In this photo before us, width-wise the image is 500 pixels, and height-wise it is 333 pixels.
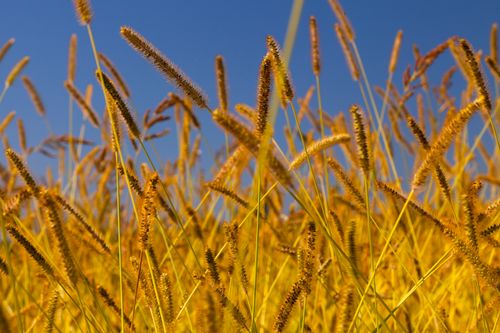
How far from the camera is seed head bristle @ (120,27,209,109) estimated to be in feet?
2.91

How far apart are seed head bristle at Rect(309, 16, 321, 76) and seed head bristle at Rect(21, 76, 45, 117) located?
137 centimetres

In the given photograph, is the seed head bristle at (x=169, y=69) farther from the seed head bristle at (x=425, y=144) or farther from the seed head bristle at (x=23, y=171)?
the seed head bristle at (x=425, y=144)

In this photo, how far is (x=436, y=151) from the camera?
2.98 feet

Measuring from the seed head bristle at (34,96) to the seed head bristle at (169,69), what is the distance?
1.81 meters

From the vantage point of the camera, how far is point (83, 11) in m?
1.11

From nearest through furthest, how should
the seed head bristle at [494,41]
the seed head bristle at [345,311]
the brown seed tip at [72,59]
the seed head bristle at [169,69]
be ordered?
1. the seed head bristle at [345,311]
2. the seed head bristle at [169,69]
3. the seed head bristle at [494,41]
4. the brown seed tip at [72,59]

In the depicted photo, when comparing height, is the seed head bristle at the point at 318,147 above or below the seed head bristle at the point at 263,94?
below

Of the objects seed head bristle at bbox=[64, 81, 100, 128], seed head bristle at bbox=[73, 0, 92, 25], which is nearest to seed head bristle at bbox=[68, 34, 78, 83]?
seed head bristle at bbox=[64, 81, 100, 128]

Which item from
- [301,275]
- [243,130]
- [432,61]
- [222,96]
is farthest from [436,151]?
[432,61]

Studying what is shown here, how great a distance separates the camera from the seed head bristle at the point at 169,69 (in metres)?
0.89

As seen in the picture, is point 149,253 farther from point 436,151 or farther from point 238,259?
point 436,151

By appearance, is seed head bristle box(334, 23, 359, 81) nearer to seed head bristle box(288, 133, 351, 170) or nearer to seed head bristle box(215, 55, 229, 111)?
seed head bristle box(215, 55, 229, 111)

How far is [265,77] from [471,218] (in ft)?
1.13

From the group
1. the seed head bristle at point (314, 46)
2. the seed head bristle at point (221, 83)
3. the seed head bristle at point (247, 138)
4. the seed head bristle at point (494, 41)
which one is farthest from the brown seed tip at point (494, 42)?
the seed head bristle at point (247, 138)
